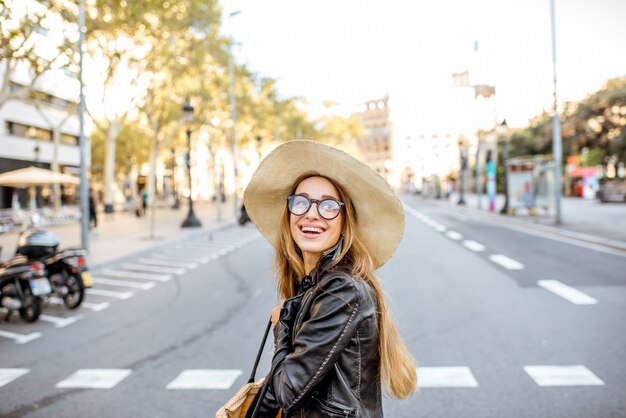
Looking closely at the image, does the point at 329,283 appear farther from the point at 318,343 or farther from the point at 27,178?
the point at 27,178

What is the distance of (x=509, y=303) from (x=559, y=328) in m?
1.43

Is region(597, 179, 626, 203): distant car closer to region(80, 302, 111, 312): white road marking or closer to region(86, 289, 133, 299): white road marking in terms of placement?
region(86, 289, 133, 299): white road marking

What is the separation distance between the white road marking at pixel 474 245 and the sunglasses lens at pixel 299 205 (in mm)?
12600

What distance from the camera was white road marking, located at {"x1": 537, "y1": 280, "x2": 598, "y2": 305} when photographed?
768 cm

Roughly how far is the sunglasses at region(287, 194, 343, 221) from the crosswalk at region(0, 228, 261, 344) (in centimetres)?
577

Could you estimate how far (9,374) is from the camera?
210 inches

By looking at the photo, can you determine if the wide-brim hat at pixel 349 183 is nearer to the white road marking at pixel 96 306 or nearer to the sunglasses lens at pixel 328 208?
the sunglasses lens at pixel 328 208

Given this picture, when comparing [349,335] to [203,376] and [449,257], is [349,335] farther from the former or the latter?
[449,257]

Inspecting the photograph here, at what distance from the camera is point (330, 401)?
5.85 ft

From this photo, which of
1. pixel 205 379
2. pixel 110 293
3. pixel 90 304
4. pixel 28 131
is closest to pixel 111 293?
pixel 110 293

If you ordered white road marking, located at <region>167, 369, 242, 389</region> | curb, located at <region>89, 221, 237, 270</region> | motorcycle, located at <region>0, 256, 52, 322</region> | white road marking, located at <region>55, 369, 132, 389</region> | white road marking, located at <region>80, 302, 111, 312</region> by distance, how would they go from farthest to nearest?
1. curb, located at <region>89, 221, 237, 270</region>
2. white road marking, located at <region>80, 302, 111, 312</region>
3. motorcycle, located at <region>0, 256, 52, 322</region>
4. white road marking, located at <region>55, 369, 132, 389</region>
5. white road marking, located at <region>167, 369, 242, 389</region>

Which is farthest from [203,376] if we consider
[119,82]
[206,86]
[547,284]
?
[206,86]

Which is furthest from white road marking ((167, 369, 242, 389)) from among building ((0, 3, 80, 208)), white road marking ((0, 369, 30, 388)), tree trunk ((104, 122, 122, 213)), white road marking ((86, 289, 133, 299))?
building ((0, 3, 80, 208))

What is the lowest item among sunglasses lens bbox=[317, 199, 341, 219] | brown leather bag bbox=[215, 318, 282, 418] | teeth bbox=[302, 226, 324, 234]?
brown leather bag bbox=[215, 318, 282, 418]
